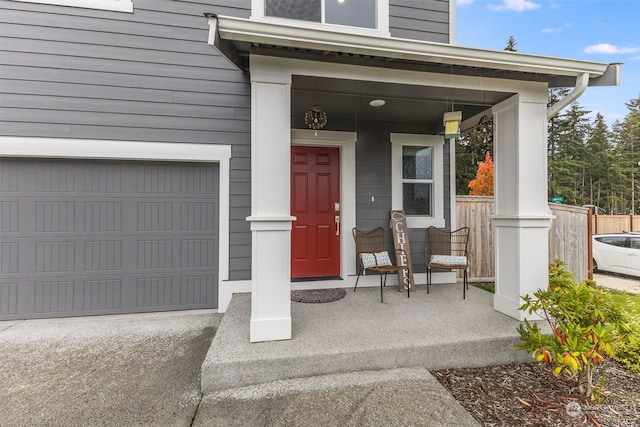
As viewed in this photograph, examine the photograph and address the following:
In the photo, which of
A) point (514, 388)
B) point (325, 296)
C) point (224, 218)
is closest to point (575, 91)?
point (514, 388)

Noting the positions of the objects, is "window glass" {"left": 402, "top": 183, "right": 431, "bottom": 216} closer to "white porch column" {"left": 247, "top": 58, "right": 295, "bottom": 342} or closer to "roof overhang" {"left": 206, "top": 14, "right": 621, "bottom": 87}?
"roof overhang" {"left": 206, "top": 14, "right": 621, "bottom": 87}

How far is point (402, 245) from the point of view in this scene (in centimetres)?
390

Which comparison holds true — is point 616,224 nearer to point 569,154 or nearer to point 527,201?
point 527,201

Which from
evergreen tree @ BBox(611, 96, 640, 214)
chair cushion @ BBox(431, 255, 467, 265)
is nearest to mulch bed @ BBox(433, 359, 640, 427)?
chair cushion @ BBox(431, 255, 467, 265)

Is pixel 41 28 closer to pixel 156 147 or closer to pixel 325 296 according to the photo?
pixel 156 147

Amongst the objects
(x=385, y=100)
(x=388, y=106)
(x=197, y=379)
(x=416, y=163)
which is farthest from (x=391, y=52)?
(x=197, y=379)

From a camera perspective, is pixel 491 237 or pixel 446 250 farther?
pixel 491 237

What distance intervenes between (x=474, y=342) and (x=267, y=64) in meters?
2.74

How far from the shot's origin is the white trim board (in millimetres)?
3102

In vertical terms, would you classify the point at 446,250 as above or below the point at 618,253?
above

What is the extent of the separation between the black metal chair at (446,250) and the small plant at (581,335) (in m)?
1.44

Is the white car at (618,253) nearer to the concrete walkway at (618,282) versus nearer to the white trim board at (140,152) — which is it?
the concrete walkway at (618,282)

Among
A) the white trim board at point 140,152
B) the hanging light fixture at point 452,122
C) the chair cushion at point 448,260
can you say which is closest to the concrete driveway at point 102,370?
the white trim board at point 140,152

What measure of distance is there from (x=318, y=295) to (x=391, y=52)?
105 inches
